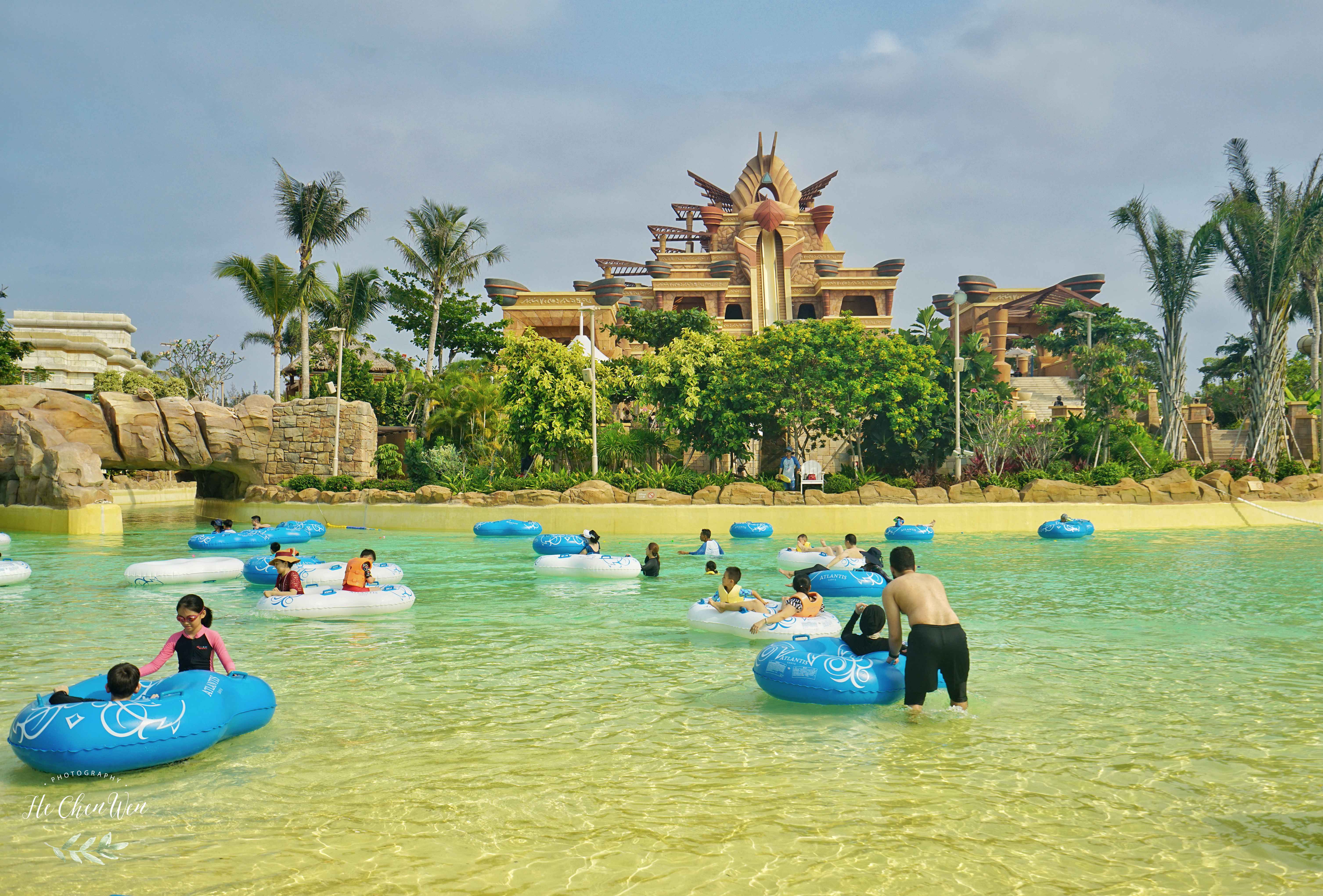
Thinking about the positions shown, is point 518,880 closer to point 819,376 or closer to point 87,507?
point 819,376

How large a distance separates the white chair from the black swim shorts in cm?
1918

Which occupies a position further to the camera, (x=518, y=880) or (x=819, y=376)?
(x=819, y=376)

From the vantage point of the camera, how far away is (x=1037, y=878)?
4566 mm

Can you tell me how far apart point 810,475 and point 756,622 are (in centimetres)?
1643

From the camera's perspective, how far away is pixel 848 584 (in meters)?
14.2

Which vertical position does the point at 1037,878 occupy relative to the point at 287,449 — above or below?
below

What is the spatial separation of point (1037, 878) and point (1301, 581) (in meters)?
13.6

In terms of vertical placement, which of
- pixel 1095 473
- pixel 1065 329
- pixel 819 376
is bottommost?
pixel 1095 473

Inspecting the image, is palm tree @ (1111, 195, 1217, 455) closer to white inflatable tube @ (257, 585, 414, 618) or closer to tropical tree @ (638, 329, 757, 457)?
tropical tree @ (638, 329, 757, 457)

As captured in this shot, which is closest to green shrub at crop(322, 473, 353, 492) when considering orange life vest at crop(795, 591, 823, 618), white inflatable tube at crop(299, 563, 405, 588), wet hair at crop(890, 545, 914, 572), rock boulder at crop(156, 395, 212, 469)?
rock boulder at crop(156, 395, 212, 469)

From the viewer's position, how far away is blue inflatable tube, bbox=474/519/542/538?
78.6 ft

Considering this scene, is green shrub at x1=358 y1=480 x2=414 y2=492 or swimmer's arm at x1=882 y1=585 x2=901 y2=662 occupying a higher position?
green shrub at x1=358 y1=480 x2=414 y2=492

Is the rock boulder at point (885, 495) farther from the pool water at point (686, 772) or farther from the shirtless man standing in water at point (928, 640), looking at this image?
the shirtless man standing in water at point (928, 640)

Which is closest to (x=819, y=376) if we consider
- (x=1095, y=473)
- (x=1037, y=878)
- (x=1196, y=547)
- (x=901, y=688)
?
(x=1095, y=473)
